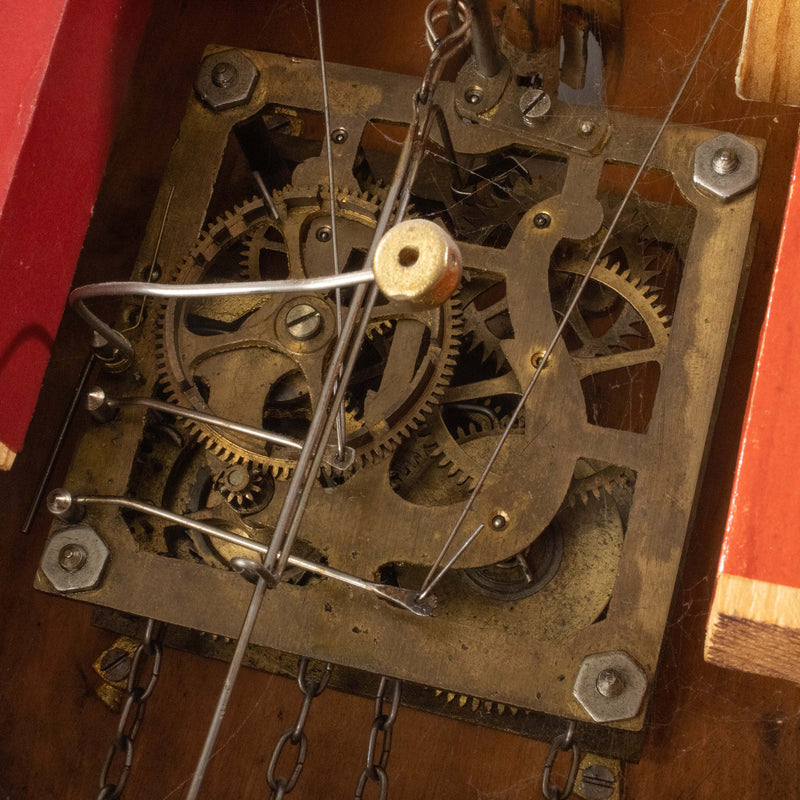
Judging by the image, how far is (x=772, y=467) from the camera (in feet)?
3.05

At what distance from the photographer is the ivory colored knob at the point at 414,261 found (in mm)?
864

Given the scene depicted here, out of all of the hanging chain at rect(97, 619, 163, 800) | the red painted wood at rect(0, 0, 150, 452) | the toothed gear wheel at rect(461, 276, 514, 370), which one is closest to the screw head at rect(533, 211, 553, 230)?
the toothed gear wheel at rect(461, 276, 514, 370)

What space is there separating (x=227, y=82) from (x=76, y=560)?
678 millimetres

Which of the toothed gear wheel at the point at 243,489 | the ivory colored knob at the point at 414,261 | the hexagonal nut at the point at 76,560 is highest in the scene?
the ivory colored knob at the point at 414,261

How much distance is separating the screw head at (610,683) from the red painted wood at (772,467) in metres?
0.36

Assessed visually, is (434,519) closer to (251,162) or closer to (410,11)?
(251,162)

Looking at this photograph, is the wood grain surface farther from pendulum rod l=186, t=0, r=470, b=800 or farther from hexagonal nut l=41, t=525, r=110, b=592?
pendulum rod l=186, t=0, r=470, b=800

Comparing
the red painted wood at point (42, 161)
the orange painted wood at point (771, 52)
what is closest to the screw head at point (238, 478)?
the red painted wood at point (42, 161)

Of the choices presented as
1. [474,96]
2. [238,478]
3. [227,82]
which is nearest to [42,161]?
[227,82]

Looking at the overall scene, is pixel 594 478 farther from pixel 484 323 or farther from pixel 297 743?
pixel 297 743

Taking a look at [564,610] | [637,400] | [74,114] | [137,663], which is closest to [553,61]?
[637,400]

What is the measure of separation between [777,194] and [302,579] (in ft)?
2.89

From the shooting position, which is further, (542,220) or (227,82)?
(227,82)

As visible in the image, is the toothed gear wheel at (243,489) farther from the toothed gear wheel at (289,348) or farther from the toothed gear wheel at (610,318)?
the toothed gear wheel at (610,318)
